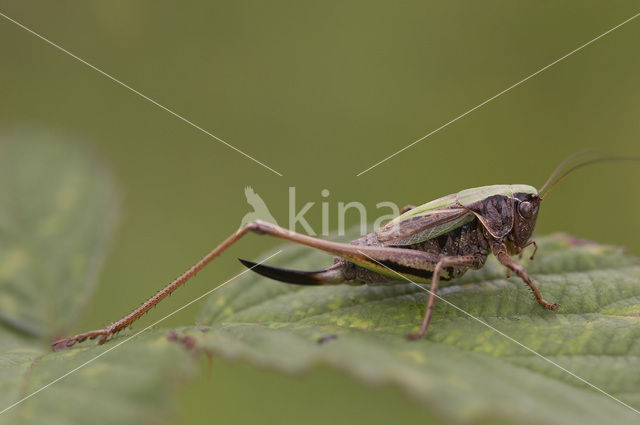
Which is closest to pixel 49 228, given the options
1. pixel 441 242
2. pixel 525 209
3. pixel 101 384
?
pixel 101 384

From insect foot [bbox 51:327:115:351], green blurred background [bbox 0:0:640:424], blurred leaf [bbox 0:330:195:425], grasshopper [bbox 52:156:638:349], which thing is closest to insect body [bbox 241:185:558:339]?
grasshopper [bbox 52:156:638:349]

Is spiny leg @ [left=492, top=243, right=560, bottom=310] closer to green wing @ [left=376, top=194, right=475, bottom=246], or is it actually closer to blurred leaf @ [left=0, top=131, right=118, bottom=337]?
green wing @ [left=376, top=194, right=475, bottom=246]

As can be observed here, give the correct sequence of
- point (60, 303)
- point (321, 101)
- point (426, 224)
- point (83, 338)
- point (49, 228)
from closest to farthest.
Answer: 1. point (83, 338)
2. point (60, 303)
3. point (426, 224)
4. point (49, 228)
5. point (321, 101)


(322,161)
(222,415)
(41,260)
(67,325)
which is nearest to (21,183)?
(41,260)

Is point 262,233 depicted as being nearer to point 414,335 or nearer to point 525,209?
point 414,335

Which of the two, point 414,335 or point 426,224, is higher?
point 426,224

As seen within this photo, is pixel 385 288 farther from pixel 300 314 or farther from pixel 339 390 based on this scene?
pixel 339 390
